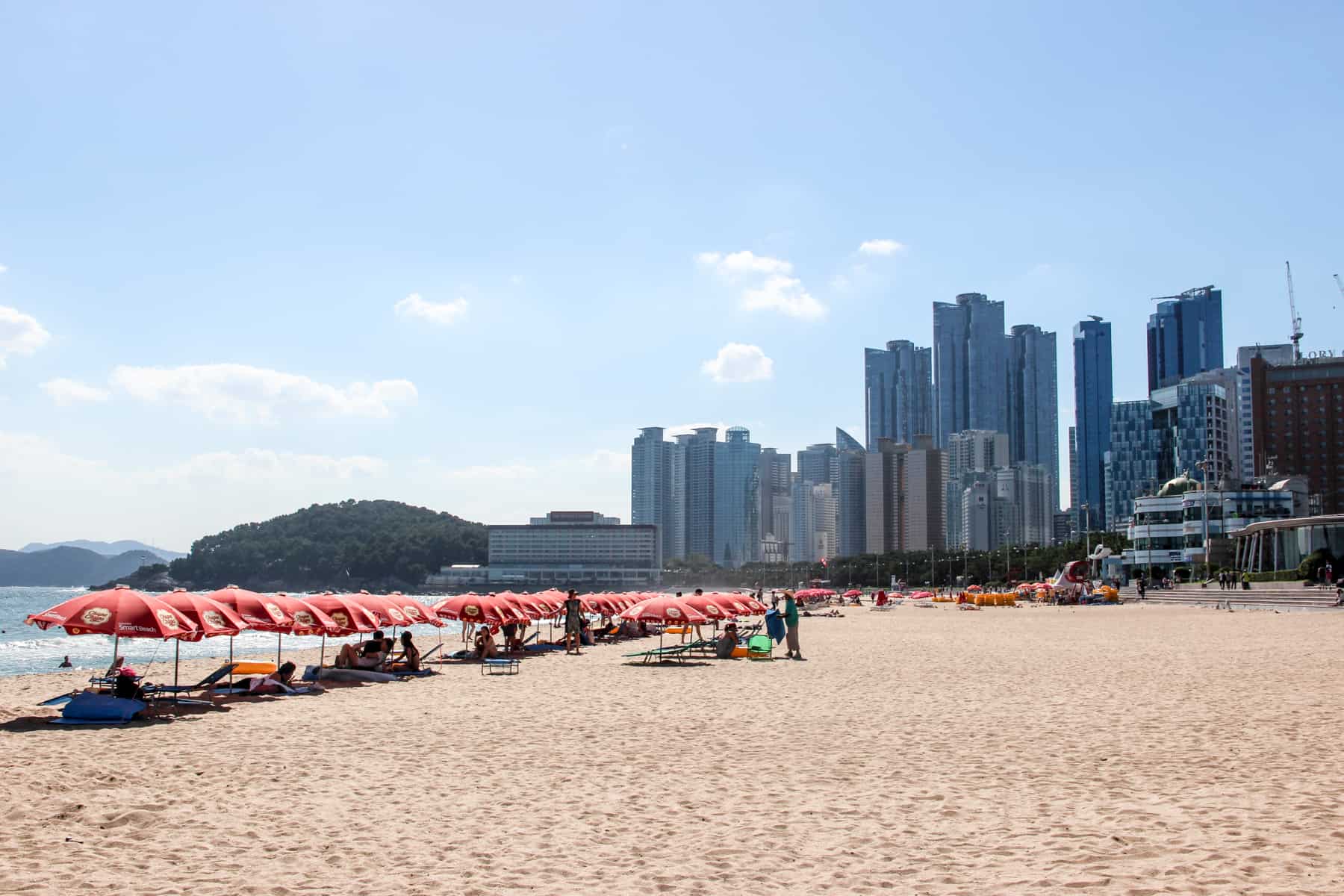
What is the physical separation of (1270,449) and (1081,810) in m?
157

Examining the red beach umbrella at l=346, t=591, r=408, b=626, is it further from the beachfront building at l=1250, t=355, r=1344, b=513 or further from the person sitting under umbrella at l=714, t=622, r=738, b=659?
the beachfront building at l=1250, t=355, r=1344, b=513

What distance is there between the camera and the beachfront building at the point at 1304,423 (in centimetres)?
14250

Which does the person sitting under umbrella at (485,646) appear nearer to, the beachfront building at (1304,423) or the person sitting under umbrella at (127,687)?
the person sitting under umbrella at (127,687)

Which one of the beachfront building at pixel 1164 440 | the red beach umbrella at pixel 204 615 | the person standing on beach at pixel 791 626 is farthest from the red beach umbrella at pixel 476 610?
the beachfront building at pixel 1164 440

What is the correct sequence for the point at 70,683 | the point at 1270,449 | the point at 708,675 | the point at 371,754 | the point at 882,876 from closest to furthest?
Answer: the point at 882,876 → the point at 371,754 → the point at 708,675 → the point at 70,683 → the point at 1270,449

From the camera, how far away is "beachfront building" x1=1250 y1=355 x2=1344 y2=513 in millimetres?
142500

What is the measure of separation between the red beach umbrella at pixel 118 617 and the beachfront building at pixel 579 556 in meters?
181

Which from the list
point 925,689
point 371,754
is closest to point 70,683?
point 371,754

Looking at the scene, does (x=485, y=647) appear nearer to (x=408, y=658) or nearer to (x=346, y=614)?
(x=408, y=658)

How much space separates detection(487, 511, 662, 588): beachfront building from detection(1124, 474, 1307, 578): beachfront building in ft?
341

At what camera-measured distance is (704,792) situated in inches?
355

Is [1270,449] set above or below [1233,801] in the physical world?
above

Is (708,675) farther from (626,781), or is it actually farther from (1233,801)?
(1233,801)

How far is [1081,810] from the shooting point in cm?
805
